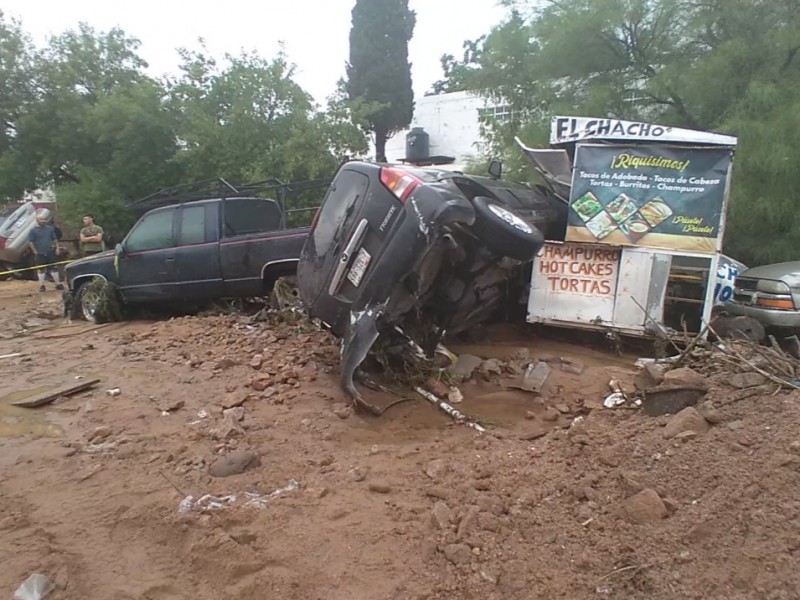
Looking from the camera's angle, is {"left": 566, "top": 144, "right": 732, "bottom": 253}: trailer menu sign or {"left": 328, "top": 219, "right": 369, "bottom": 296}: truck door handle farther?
{"left": 566, "top": 144, "right": 732, "bottom": 253}: trailer menu sign

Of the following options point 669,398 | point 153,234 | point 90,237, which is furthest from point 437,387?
point 90,237

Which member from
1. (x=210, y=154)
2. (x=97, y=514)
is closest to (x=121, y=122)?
(x=210, y=154)

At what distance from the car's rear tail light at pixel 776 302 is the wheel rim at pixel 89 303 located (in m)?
8.32

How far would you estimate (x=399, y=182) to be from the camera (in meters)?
4.54

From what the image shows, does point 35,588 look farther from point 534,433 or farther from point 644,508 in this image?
point 534,433

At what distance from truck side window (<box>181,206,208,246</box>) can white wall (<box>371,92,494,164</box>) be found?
15.3 meters

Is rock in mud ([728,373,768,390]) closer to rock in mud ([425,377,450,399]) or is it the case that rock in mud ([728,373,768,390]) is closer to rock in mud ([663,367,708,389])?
rock in mud ([663,367,708,389])

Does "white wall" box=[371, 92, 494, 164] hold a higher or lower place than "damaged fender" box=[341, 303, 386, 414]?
higher

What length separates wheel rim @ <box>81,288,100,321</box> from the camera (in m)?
8.82

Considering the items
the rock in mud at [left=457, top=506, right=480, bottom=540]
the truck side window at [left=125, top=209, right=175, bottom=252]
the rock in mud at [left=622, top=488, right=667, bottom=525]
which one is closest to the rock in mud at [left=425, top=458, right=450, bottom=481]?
the rock in mud at [left=457, top=506, right=480, bottom=540]

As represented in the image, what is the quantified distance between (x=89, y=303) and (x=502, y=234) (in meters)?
6.87

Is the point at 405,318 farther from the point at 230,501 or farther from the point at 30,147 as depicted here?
the point at 30,147

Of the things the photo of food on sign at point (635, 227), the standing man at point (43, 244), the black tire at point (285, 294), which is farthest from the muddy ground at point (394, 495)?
the standing man at point (43, 244)

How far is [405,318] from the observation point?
511 centimetres
